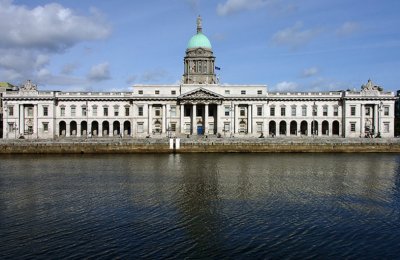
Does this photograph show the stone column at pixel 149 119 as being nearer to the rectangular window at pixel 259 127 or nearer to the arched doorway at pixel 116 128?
the arched doorway at pixel 116 128

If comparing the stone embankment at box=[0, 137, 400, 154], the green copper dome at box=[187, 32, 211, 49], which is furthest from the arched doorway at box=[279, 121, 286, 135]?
the stone embankment at box=[0, 137, 400, 154]

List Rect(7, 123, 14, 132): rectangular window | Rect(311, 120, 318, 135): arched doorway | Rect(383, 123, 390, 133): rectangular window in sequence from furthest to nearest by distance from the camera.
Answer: Rect(311, 120, 318, 135): arched doorway
Rect(383, 123, 390, 133): rectangular window
Rect(7, 123, 14, 132): rectangular window

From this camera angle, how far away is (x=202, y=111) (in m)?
98.7

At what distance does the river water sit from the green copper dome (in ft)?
222

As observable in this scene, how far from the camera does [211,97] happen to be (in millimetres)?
95938

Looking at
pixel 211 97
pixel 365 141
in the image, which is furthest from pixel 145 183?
pixel 211 97

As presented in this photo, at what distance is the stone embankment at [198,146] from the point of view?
7050cm

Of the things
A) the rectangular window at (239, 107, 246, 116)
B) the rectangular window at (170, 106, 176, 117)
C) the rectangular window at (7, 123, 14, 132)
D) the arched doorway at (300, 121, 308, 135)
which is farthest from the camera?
the arched doorway at (300, 121, 308, 135)

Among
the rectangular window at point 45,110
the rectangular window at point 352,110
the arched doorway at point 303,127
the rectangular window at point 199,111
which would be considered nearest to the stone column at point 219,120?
the rectangular window at point 199,111

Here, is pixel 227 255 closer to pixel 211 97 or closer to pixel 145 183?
pixel 145 183

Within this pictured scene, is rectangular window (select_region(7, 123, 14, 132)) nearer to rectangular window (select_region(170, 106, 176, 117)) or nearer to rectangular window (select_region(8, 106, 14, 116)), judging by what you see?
rectangular window (select_region(8, 106, 14, 116))

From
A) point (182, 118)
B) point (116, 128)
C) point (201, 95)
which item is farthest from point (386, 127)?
point (116, 128)

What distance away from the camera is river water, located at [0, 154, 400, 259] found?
19.8m

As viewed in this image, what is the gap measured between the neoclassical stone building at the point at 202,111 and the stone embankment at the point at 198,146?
954 inches
